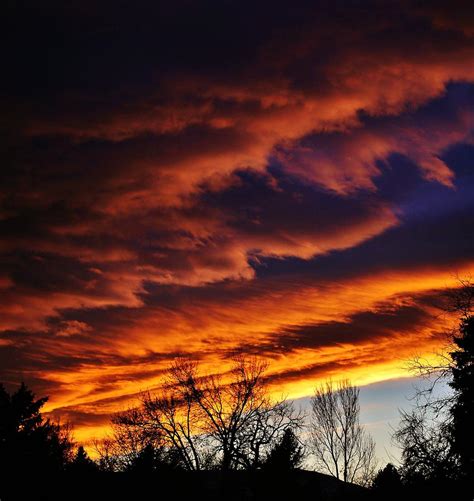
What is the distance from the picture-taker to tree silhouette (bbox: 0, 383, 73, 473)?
3459 cm

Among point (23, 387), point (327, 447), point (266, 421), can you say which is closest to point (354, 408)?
point (327, 447)

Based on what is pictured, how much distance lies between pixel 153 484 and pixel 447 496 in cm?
1264

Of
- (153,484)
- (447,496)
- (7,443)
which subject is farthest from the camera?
(7,443)

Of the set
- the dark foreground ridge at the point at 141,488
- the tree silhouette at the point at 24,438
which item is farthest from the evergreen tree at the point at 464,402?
the tree silhouette at the point at 24,438

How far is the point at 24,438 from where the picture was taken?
37031 millimetres

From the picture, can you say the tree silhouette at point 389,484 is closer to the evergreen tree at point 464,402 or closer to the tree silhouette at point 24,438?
the evergreen tree at point 464,402

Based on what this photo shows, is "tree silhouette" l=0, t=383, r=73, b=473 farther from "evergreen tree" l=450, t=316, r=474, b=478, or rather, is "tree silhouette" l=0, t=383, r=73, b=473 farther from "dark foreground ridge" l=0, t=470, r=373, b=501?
"evergreen tree" l=450, t=316, r=474, b=478

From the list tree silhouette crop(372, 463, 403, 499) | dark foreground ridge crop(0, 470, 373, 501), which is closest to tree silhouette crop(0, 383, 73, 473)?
dark foreground ridge crop(0, 470, 373, 501)

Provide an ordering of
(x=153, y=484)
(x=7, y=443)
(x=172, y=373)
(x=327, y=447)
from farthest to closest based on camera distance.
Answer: (x=327, y=447) → (x=172, y=373) → (x=7, y=443) → (x=153, y=484)

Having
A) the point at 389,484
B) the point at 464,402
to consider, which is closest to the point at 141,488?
the point at 464,402

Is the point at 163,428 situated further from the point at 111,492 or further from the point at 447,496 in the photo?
the point at 447,496

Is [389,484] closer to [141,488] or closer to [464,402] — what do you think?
[464,402]

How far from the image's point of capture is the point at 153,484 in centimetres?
2323

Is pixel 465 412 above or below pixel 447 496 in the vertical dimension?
above
